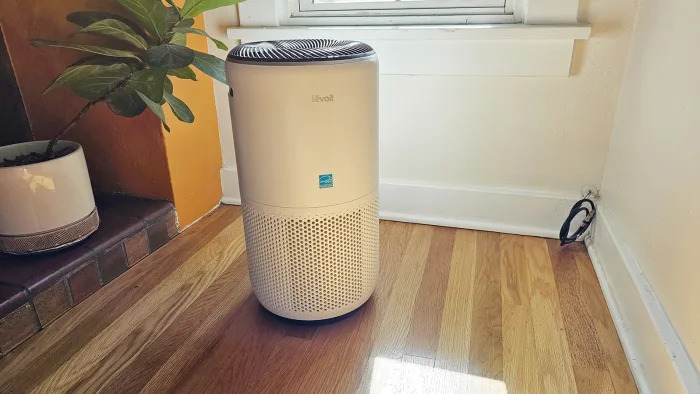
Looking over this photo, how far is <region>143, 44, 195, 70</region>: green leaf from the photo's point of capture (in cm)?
99

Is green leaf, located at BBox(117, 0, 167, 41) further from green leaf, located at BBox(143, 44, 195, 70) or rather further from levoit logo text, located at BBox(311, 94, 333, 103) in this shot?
levoit logo text, located at BBox(311, 94, 333, 103)

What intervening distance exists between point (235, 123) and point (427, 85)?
723mm

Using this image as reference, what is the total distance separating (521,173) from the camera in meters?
1.55

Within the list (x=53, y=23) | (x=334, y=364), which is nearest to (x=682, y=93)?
(x=334, y=364)

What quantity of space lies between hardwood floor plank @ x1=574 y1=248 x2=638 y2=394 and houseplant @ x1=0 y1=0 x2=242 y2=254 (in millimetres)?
1086

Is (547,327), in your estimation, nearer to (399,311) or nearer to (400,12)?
(399,311)

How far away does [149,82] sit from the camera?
1057 millimetres

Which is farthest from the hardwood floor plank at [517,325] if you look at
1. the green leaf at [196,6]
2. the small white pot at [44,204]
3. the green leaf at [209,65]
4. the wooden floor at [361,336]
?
the small white pot at [44,204]

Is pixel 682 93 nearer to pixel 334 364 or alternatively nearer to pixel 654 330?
pixel 654 330

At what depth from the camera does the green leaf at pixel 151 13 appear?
3.59ft

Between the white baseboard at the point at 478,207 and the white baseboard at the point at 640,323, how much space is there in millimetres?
178

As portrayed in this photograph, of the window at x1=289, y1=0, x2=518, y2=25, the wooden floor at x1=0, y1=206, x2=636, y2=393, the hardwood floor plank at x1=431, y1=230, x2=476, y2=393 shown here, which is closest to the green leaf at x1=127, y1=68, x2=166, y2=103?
the wooden floor at x1=0, y1=206, x2=636, y2=393

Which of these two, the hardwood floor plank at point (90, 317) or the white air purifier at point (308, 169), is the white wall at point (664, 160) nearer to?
the white air purifier at point (308, 169)

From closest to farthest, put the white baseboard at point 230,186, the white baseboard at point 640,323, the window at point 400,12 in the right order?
1. the white baseboard at point 640,323
2. the window at point 400,12
3. the white baseboard at point 230,186
